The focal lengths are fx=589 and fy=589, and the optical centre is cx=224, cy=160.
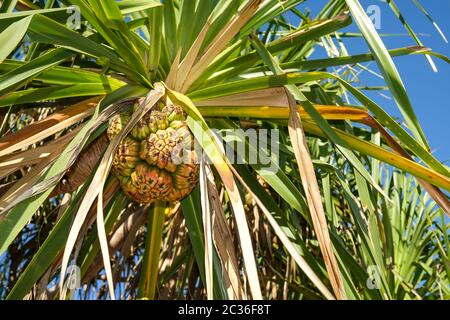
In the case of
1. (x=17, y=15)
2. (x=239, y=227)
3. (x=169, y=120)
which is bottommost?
(x=239, y=227)

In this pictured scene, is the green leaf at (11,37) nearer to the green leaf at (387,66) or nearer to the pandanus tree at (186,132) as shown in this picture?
Result: the pandanus tree at (186,132)

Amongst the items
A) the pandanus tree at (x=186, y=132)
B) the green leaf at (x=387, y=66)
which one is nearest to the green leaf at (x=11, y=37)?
the pandanus tree at (x=186, y=132)

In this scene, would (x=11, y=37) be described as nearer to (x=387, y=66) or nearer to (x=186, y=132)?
(x=186, y=132)

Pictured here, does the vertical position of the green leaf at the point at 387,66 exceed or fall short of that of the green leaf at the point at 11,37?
it falls short

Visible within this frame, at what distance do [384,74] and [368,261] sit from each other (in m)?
0.62

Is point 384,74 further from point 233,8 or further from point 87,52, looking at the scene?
point 87,52

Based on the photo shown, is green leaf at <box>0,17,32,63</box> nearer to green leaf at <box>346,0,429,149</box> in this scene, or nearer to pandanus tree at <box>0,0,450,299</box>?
pandanus tree at <box>0,0,450,299</box>

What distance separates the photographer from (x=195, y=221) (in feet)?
4.85

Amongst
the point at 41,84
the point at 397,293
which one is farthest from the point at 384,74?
the point at 397,293

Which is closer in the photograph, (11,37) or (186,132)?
(11,37)

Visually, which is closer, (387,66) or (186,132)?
(387,66)

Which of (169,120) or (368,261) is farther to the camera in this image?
(368,261)

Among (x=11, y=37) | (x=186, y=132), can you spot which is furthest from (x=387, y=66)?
(x=11, y=37)

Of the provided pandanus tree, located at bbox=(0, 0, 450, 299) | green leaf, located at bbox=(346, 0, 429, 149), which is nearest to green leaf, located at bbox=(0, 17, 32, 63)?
pandanus tree, located at bbox=(0, 0, 450, 299)
